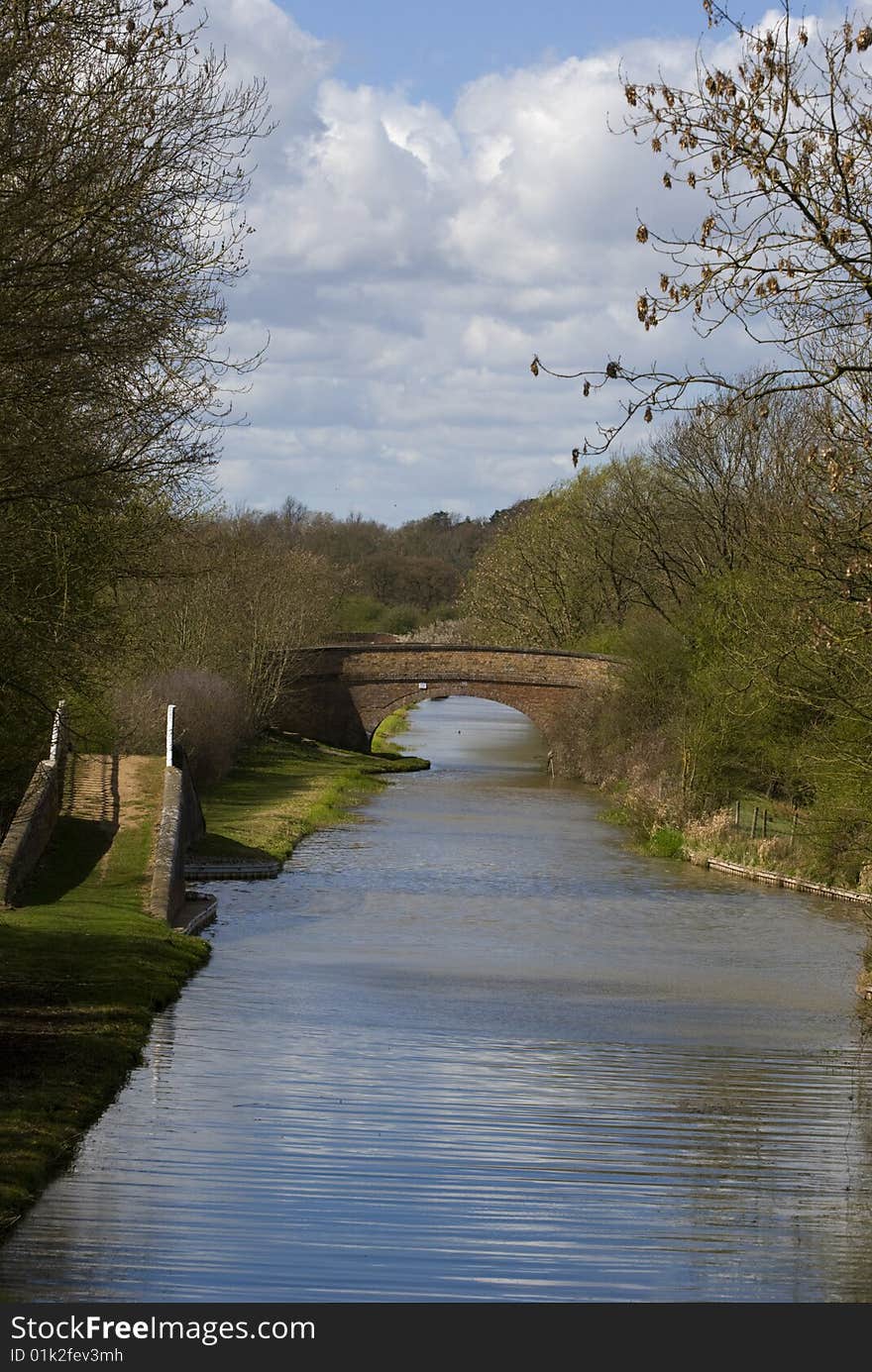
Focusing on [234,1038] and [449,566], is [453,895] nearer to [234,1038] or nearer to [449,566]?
[234,1038]

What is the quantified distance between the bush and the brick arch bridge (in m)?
10.2

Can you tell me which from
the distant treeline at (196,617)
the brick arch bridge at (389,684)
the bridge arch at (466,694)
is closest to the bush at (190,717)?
the distant treeline at (196,617)

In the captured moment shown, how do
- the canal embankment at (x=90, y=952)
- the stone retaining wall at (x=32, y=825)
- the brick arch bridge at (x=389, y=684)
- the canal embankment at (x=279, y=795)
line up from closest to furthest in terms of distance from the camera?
1. the canal embankment at (x=90, y=952)
2. the stone retaining wall at (x=32, y=825)
3. the canal embankment at (x=279, y=795)
4. the brick arch bridge at (x=389, y=684)

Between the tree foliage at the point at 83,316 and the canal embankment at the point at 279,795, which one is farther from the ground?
the tree foliage at the point at 83,316

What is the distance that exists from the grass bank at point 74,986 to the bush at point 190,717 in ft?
24.8

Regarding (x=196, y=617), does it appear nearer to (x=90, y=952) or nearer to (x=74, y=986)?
(x=90, y=952)

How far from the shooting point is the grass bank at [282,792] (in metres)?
33.1

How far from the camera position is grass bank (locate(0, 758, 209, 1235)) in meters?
10.5

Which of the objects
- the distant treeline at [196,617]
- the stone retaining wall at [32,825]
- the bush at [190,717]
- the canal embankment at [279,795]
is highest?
the distant treeline at [196,617]

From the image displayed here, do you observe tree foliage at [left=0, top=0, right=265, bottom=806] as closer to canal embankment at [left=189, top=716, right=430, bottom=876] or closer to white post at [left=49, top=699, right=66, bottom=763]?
white post at [left=49, top=699, right=66, bottom=763]

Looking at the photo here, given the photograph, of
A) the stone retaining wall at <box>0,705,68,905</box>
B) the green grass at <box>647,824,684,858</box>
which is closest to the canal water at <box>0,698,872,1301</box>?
the stone retaining wall at <box>0,705,68,905</box>

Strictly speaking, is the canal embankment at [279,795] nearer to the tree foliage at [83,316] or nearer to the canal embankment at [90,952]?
the canal embankment at [90,952]

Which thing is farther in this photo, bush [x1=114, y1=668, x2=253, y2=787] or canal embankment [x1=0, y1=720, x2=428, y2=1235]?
bush [x1=114, y1=668, x2=253, y2=787]

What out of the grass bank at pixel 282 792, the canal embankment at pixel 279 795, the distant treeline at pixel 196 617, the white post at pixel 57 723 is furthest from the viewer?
the grass bank at pixel 282 792
